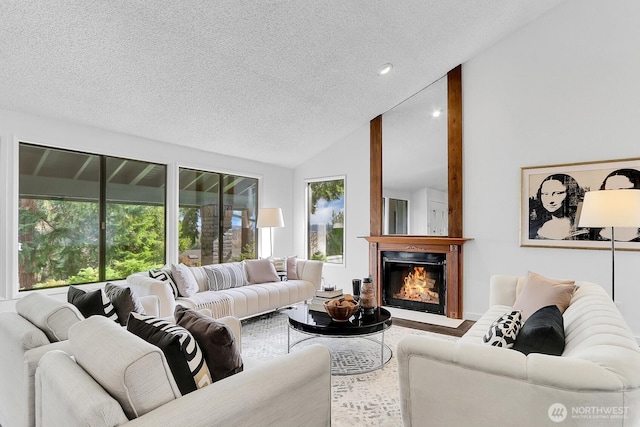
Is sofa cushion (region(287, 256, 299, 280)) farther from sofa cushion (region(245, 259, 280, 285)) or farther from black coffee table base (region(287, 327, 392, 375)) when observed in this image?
black coffee table base (region(287, 327, 392, 375))

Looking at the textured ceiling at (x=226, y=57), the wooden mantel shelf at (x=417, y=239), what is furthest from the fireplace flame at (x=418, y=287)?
the textured ceiling at (x=226, y=57)

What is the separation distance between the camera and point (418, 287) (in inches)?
193

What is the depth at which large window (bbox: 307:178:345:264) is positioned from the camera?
593 cm

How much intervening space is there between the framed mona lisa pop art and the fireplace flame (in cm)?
129

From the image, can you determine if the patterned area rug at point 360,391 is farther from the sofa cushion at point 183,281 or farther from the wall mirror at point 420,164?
the wall mirror at point 420,164

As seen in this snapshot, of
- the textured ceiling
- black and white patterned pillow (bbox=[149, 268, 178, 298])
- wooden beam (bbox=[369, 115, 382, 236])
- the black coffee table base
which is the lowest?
the black coffee table base

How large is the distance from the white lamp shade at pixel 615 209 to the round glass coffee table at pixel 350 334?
1.91 m

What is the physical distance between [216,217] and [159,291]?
223 cm

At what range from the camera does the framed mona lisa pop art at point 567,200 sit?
358cm

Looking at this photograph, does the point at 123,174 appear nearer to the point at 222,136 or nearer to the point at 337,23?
the point at 222,136

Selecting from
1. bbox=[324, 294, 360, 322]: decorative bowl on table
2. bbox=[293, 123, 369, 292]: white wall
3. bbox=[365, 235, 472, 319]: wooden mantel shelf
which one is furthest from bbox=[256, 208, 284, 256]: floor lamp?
bbox=[324, 294, 360, 322]: decorative bowl on table

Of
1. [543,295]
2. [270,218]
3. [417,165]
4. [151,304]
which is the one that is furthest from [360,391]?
[417,165]

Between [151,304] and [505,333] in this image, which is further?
[151,304]

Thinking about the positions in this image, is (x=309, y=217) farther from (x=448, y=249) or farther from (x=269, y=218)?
(x=448, y=249)
